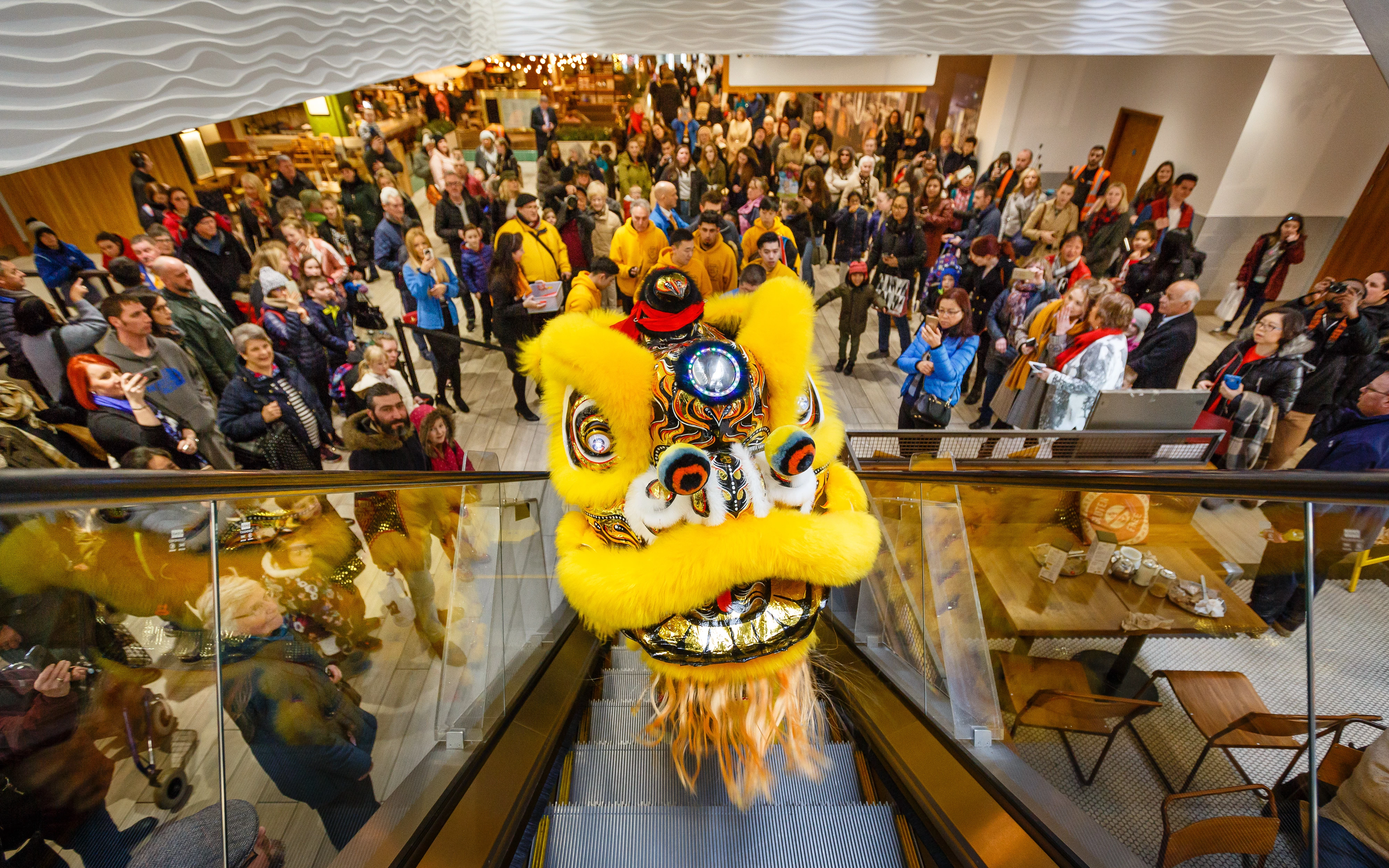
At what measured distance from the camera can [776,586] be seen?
1.81m

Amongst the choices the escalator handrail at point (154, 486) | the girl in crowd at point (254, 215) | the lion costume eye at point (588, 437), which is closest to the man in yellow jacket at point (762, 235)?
the lion costume eye at point (588, 437)

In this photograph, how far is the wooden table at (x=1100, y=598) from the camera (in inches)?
94.3

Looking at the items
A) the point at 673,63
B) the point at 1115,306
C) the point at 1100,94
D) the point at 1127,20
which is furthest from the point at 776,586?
the point at 673,63

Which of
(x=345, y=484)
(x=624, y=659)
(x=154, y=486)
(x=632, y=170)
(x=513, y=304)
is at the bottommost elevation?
(x=624, y=659)

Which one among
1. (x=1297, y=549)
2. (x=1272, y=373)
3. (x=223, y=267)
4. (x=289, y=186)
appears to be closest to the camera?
(x=1297, y=549)

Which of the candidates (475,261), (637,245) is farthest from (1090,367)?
(475,261)

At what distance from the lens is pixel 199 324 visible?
405cm

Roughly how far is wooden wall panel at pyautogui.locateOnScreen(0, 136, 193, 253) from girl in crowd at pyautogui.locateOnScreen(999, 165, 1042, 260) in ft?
32.6

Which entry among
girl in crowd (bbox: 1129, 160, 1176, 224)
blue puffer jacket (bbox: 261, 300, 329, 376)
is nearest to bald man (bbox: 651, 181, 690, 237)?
blue puffer jacket (bbox: 261, 300, 329, 376)

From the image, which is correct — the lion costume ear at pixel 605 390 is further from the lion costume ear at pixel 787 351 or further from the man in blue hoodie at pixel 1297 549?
the man in blue hoodie at pixel 1297 549

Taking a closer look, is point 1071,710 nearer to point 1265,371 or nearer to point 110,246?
point 1265,371

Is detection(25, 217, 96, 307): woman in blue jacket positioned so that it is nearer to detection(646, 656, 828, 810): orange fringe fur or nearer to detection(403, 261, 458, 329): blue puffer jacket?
detection(403, 261, 458, 329): blue puffer jacket

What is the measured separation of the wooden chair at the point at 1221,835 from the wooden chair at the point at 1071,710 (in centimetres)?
35

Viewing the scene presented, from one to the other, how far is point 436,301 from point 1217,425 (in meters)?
5.61
